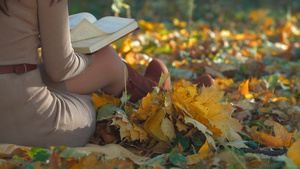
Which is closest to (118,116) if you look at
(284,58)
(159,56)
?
(159,56)

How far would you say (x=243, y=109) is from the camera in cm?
218

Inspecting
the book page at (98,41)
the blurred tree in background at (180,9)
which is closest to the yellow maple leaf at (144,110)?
the book page at (98,41)

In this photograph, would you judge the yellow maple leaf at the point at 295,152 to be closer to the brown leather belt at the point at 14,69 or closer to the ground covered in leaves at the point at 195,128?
the ground covered in leaves at the point at 195,128

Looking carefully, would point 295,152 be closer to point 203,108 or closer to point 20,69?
point 203,108

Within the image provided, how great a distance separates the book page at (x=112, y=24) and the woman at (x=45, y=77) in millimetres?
106

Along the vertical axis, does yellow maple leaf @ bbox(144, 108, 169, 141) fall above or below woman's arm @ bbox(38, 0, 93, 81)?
below

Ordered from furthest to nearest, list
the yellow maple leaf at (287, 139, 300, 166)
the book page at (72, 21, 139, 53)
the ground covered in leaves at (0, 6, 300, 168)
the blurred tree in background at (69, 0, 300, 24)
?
the blurred tree in background at (69, 0, 300, 24) → the book page at (72, 21, 139, 53) → the ground covered in leaves at (0, 6, 300, 168) → the yellow maple leaf at (287, 139, 300, 166)

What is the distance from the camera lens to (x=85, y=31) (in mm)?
1741

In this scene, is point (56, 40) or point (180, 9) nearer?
point (56, 40)

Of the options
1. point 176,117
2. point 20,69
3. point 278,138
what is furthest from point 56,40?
point 278,138

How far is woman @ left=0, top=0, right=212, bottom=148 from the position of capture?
143cm

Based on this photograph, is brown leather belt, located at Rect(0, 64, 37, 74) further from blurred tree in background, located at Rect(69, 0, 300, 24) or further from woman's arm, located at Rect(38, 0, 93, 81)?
blurred tree in background, located at Rect(69, 0, 300, 24)

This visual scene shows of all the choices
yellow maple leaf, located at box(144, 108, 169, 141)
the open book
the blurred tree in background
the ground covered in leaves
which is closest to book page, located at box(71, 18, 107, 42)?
the open book

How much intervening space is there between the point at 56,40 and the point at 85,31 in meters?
0.29
